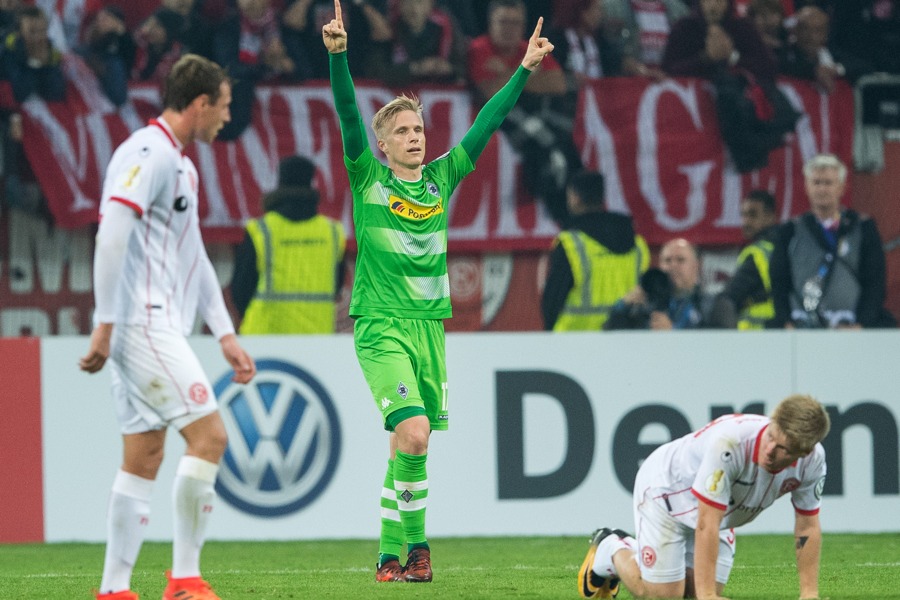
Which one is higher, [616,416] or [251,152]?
[251,152]

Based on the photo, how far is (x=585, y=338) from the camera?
8961 millimetres

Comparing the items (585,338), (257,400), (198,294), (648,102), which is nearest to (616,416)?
(585,338)

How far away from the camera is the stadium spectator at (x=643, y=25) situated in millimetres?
11641

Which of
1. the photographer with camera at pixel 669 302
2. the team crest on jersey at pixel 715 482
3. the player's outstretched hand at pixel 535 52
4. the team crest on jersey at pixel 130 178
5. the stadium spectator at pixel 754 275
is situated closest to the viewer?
the team crest on jersey at pixel 130 178

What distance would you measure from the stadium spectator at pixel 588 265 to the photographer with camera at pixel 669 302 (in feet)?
1.19

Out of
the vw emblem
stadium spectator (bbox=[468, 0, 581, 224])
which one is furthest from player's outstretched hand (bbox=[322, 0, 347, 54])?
stadium spectator (bbox=[468, 0, 581, 224])

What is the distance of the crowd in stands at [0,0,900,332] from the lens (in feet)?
35.7

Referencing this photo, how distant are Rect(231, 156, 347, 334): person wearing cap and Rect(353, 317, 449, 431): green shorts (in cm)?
352

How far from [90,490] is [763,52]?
20.1 feet

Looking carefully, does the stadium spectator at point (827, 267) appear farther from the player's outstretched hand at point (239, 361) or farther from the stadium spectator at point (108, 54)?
the player's outstretched hand at point (239, 361)

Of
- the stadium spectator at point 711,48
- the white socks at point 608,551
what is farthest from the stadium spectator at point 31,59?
the white socks at point 608,551

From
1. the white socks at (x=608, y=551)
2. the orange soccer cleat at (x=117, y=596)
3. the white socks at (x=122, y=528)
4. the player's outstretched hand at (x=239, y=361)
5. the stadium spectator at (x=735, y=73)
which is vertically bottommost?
the white socks at (x=608, y=551)

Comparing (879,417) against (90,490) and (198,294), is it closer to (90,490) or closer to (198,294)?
(90,490)

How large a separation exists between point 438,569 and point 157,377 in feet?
8.85
